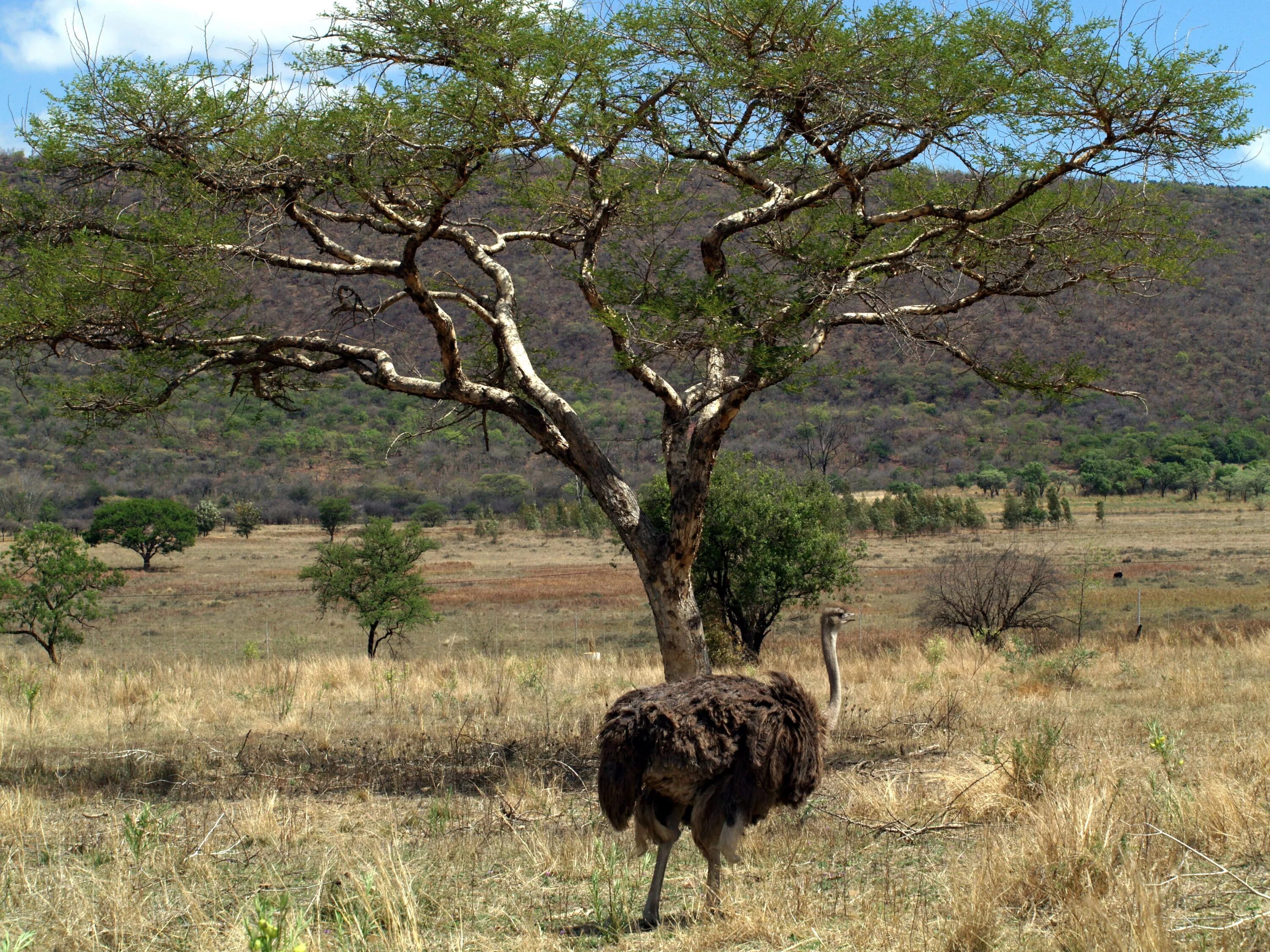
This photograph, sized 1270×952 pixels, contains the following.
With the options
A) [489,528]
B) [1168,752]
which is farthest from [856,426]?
[1168,752]

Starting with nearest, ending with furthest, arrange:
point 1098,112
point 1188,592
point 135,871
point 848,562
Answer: point 135,871 → point 1098,112 → point 848,562 → point 1188,592

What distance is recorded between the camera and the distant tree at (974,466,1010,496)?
67812 mm

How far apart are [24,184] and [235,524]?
55660 mm

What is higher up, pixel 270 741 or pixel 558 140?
pixel 558 140

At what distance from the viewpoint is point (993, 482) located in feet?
222

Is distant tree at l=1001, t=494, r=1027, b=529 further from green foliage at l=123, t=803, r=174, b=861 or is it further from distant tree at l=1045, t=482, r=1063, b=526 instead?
green foliage at l=123, t=803, r=174, b=861

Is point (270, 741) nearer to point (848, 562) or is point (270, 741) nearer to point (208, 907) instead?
point (208, 907)

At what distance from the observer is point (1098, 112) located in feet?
28.6

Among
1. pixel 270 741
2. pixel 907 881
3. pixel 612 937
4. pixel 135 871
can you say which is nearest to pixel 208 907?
pixel 135 871

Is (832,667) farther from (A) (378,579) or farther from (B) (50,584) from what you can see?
(B) (50,584)

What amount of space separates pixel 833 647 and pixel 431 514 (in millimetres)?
61317

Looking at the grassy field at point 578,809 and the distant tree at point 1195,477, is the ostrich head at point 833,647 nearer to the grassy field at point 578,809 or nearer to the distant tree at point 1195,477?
the grassy field at point 578,809

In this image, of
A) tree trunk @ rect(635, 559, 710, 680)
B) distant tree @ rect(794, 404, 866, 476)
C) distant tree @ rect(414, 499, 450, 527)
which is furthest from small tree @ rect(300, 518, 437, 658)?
distant tree @ rect(414, 499, 450, 527)

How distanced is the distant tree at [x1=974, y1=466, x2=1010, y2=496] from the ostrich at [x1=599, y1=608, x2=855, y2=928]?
65.6 meters
